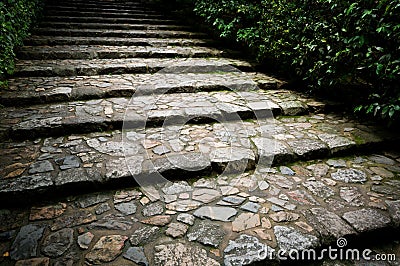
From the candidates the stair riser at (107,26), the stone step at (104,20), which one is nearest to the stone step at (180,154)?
the stair riser at (107,26)

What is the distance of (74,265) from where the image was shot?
4.85ft

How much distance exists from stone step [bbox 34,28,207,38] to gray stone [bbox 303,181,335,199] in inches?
204

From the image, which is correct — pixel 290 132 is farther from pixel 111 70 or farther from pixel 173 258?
pixel 111 70

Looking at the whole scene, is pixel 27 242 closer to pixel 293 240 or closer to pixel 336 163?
pixel 293 240

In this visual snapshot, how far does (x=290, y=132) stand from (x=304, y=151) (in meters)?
0.43

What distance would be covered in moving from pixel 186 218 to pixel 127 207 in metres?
0.48

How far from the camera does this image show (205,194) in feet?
6.89

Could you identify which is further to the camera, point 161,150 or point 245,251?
point 161,150

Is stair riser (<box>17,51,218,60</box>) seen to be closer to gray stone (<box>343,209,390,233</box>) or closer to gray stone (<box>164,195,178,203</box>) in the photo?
gray stone (<box>164,195,178,203</box>)

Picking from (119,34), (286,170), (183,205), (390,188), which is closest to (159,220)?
(183,205)

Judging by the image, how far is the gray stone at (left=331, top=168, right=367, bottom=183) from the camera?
91.4 inches

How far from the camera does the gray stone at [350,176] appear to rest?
91.4 inches

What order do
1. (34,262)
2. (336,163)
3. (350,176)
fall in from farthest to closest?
(336,163)
(350,176)
(34,262)

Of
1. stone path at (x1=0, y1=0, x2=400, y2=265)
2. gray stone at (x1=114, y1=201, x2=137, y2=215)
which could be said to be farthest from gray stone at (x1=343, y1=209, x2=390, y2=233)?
gray stone at (x1=114, y1=201, x2=137, y2=215)
